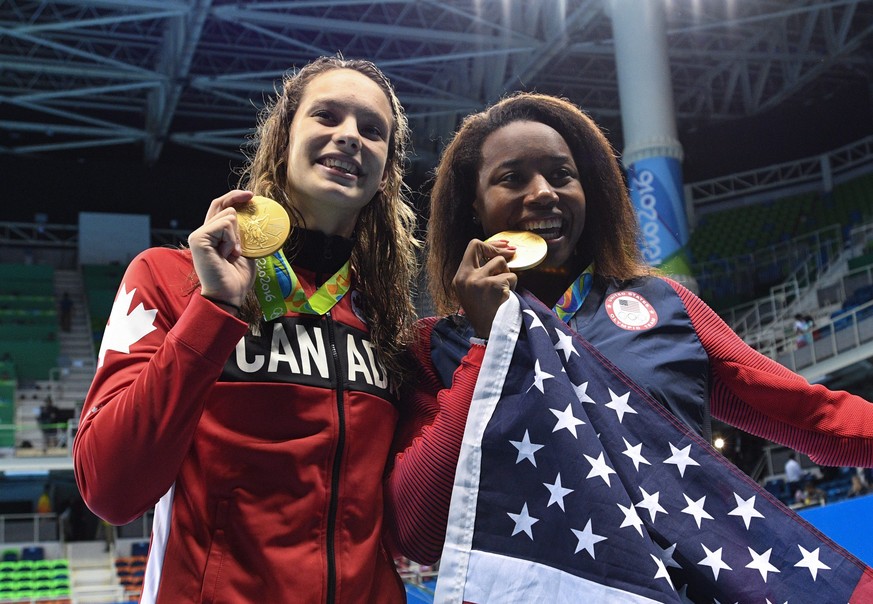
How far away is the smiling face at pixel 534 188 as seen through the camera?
185 centimetres

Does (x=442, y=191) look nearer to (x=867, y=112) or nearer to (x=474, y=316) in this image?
(x=474, y=316)

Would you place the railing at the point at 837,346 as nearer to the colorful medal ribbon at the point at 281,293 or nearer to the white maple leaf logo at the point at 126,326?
the colorful medal ribbon at the point at 281,293

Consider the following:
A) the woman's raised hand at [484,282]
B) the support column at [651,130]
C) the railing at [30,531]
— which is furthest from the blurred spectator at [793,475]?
the woman's raised hand at [484,282]

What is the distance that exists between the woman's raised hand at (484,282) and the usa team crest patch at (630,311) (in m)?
0.30

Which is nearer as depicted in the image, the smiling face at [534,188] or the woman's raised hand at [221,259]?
the woman's raised hand at [221,259]

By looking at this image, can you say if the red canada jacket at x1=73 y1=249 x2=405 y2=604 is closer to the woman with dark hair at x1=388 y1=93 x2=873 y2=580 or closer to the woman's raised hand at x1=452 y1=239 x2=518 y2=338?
the woman with dark hair at x1=388 y1=93 x2=873 y2=580

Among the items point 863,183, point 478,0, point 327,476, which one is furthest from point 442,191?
point 863,183

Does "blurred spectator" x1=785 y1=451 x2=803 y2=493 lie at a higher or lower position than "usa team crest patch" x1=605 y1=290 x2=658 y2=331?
lower

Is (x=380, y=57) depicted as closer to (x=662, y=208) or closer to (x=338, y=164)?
(x=662, y=208)

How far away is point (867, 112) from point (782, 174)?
2.05 meters

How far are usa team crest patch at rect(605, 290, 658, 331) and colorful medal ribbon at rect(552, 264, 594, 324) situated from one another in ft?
0.17

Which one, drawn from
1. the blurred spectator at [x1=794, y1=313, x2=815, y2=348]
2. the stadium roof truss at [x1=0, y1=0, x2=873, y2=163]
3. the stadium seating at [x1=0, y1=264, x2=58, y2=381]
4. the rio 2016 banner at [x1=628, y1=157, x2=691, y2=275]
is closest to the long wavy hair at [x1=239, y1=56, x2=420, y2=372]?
the rio 2016 banner at [x1=628, y1=157, x2=691, y2=275]

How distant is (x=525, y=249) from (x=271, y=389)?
0.52m

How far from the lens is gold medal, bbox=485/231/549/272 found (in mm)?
1637
